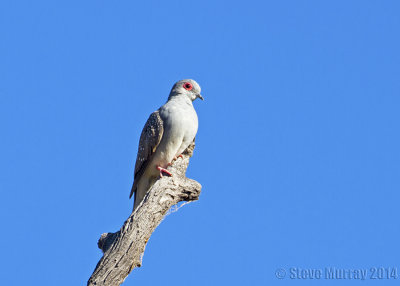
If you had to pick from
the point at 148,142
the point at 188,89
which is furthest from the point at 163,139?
the point at 188,89

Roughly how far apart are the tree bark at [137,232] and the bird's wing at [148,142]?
3.07 ft

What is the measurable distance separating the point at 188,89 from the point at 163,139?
3.40 ft

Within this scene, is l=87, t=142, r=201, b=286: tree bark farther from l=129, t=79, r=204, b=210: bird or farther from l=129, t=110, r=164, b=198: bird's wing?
l=129, t=110, r=164, b=198: bird's wing

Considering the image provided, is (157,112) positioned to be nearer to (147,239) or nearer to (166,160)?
(166,160)

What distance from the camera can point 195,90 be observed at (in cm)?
965

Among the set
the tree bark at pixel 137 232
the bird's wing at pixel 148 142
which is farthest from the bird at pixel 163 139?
the tree bark at pixel 137 232

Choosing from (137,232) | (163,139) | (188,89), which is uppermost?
(188,89)

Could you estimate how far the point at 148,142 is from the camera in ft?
29.9

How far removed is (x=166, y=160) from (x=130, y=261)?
2753 millimetres

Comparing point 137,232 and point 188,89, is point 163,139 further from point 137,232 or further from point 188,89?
point 137,232

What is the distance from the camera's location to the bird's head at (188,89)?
31.4 feet

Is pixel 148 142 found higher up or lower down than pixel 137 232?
higher up

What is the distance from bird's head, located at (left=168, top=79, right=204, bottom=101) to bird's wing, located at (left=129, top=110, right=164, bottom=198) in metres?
0.55

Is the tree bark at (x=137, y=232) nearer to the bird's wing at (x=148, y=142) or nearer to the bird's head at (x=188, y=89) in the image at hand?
the bird's wing at (x=148, y=142)
